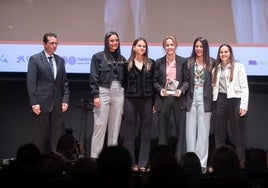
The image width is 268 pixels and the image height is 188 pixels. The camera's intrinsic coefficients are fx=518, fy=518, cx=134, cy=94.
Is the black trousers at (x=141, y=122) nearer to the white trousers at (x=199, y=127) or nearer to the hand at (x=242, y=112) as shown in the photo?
the white trousers at (x=199, y=127)

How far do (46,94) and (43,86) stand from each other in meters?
0.10

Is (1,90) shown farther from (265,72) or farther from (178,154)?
(265,72)

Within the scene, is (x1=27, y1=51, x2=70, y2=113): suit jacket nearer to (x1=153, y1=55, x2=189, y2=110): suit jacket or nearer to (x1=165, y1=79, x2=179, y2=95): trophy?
(x1=153, y1=55, x2=189, y2=110): suit jacket

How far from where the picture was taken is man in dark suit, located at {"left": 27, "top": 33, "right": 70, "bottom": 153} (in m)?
5.52

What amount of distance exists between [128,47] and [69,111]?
123cm

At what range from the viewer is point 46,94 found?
5547 mm

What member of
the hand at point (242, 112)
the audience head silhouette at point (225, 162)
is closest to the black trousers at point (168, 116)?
the hand at point (242, 112)

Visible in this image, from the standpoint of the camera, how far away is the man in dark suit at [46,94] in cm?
552

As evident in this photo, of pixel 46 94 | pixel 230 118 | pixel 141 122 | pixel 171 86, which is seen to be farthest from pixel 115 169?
pixel 230 118

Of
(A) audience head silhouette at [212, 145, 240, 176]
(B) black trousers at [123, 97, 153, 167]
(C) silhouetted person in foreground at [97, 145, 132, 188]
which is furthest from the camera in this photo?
(B) black trousers at [123, 97, 153, 167]

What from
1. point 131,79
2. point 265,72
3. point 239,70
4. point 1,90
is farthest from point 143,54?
point 1,90

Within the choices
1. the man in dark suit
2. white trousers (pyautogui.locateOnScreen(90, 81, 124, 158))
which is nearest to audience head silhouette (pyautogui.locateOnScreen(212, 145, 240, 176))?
white trousers (pyautogui.locateOnScreen(90, 81, 124, 158))

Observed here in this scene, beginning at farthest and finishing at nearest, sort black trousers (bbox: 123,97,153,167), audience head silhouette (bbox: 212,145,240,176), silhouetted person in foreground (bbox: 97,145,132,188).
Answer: black trousers (bbox: 123,97,153,167)
audience head silhouette (bbox: 212,145,240,176)
silhouetted person in foreground (bbox: 97,145,132,188)

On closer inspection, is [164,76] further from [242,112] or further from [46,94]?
[46,94]
